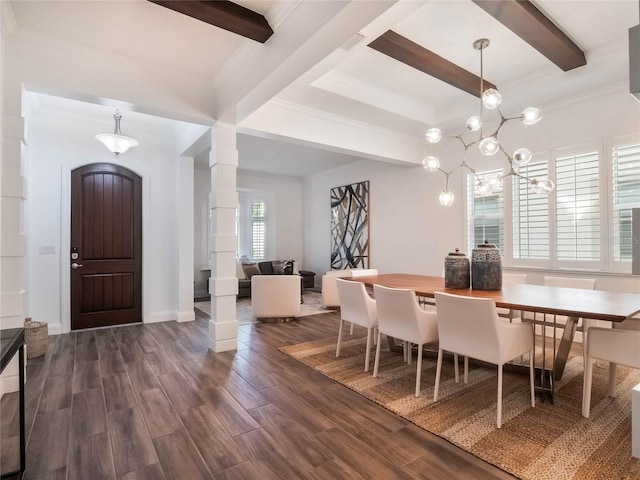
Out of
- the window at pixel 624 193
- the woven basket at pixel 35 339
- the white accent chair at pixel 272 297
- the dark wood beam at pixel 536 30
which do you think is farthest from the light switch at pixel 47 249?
the window at pixel 624 193

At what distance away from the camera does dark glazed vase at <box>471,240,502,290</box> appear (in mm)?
2820

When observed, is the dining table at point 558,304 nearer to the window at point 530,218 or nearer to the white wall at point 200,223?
the window at point 530,218

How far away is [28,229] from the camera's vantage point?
4105 mm

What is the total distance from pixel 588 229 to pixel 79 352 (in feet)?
19.1

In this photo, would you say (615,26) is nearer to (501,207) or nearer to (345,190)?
(501,207)

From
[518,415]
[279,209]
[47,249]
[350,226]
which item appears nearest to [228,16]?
[518,415]

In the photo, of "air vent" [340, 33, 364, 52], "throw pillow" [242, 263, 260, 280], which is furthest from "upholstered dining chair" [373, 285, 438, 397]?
"throw pillow" [242, 263, 260, 280]

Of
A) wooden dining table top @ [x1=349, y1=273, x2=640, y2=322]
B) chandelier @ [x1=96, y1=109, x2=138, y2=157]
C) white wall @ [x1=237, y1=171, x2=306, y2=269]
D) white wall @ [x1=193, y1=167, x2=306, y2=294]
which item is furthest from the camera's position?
white wall @ [x1=237, y1=171, x2=306, y2=269]

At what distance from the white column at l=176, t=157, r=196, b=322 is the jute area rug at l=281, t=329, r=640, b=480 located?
2491 millimetres

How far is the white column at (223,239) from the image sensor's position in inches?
143

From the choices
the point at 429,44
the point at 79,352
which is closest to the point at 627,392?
the point at 429,44

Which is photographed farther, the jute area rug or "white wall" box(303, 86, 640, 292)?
"white wall" box(303, 86, 640, 292)

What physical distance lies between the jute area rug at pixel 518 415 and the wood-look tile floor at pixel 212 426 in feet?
0.50

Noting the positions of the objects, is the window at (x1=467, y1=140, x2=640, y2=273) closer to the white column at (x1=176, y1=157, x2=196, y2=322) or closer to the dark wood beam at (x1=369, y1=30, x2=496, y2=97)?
the dark wood beam at (x1=369, y1=30, x2=496, y2=97)
